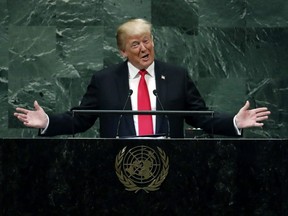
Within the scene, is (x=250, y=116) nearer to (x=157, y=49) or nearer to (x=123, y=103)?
(x=123, y=103)

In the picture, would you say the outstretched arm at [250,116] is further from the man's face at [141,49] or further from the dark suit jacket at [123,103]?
the man's face at [141,49]

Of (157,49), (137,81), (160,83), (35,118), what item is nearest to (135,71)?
(137,81)

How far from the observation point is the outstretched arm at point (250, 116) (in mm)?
3994
